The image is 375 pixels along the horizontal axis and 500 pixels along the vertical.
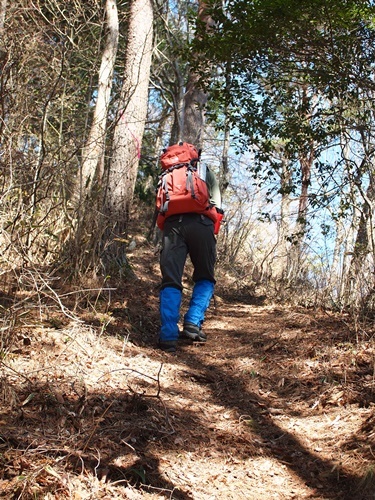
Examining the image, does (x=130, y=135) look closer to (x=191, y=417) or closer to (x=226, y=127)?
(x=226, y=127)

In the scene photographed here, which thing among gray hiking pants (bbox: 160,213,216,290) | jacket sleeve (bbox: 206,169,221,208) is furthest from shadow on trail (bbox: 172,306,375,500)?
jacket sleeve (bbox: 206,169,221,208)

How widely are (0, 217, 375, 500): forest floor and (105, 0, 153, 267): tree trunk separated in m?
1.69

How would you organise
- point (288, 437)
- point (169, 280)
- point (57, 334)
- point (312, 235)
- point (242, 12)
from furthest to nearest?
point (312, 235)
point (242, 12)
point (169, 280)
point (57, 334)
point (288, 437)

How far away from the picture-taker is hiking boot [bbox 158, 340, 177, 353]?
14.5 ft

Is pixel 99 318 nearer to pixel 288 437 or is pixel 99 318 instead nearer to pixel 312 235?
pixel 288 437

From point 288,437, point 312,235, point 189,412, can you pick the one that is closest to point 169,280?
point 189,412

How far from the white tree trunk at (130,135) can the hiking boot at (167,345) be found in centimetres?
211

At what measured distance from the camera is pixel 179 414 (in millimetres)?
3062

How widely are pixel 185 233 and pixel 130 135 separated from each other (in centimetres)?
251

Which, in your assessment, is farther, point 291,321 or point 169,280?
point 291,321

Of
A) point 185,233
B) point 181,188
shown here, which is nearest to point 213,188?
point 181,188

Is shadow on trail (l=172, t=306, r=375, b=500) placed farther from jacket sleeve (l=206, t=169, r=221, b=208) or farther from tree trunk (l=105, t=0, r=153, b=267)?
tree trunk (l=105, t=0, r=153, b=267)

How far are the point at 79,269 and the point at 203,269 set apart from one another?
4.12 ft

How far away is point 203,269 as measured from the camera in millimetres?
4781
